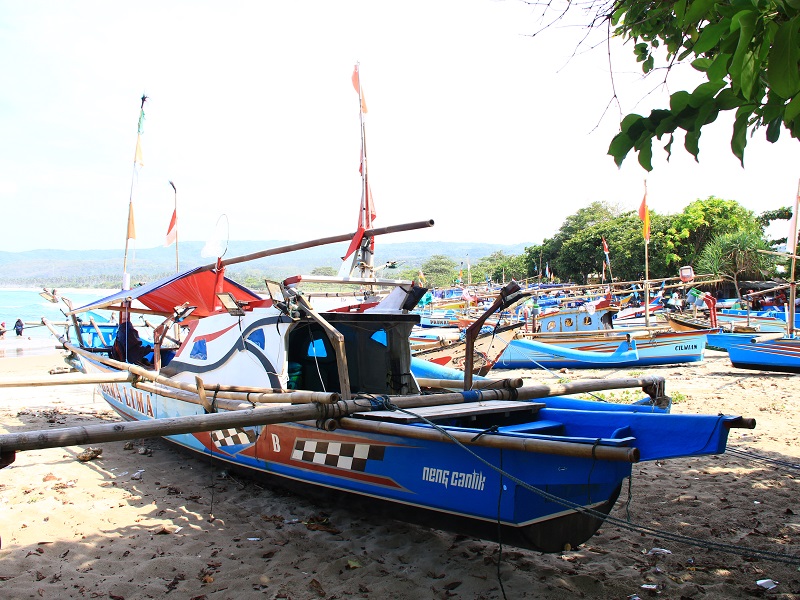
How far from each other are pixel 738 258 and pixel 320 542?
37.8 m

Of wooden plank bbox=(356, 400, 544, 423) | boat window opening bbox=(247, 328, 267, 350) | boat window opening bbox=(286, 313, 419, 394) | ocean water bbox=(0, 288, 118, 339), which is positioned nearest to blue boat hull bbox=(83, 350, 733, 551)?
wooden plank bbox=(356, 400, 544, 423)

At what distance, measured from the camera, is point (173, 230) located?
1655cm

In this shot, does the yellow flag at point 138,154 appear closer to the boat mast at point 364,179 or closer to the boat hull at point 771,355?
the boat mast at point 364,179

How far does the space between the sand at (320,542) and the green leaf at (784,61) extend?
7.85 feet

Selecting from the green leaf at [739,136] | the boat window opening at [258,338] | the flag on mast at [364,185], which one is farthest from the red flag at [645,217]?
the green leaf at [739,136]

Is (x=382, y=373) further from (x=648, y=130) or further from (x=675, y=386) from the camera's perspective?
(x=675, y=386)

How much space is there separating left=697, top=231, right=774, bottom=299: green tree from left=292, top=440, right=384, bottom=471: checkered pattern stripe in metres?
Result: 35.7

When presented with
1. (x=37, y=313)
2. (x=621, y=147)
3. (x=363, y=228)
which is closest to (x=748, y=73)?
(x=621, y=147)

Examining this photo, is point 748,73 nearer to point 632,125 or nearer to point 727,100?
point 727,100

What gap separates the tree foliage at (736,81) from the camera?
6.50ft

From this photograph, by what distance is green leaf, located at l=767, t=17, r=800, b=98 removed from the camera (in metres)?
1.93

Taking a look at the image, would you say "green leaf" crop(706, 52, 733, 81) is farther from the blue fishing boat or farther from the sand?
the blue fishing boat

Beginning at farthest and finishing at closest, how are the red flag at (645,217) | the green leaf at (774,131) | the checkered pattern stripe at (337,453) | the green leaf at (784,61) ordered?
the red flag at (645,217) < the checkered pattern stripe at (337,453) < the green leaf at (774,131) < the green leaf at (784,61)

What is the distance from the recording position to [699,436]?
133 inches
